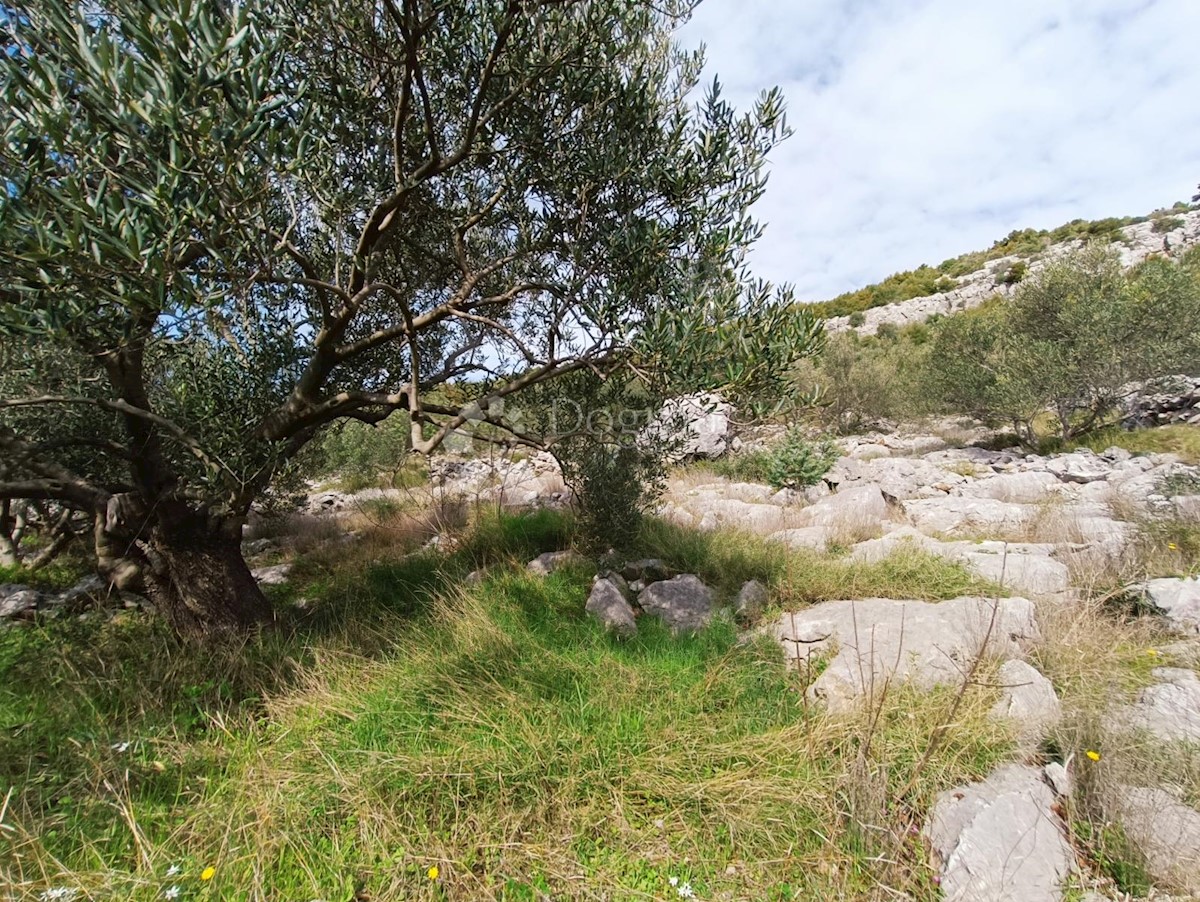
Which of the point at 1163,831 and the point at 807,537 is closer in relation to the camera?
the point at 1163,831

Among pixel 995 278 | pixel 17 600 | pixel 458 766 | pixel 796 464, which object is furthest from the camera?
pixel 995 278

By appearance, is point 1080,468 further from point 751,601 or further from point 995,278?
point 995,278

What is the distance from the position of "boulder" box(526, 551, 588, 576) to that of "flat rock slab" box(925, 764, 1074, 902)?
158 inches

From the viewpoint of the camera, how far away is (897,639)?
4180 millimetres

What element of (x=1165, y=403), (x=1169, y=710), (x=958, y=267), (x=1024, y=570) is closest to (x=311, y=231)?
(x=1169, y=710)

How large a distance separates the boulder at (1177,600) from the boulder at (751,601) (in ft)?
10.6

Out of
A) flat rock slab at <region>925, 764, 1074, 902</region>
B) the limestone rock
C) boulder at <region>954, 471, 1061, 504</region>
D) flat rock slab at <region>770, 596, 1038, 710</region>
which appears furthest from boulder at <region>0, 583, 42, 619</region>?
boulder at <region>954, 471, 1061, 504</region>

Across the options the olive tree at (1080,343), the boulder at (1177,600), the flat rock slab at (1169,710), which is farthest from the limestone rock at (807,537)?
the olive tree at (1080,343)

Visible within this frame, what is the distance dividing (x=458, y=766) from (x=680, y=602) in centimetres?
286

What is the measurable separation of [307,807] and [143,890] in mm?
669

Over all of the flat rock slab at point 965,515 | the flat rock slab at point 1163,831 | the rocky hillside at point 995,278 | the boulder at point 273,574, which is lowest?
the flat rock slab at point 965,515

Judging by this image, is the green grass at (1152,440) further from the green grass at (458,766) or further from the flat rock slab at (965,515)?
the green grass at (458,766)

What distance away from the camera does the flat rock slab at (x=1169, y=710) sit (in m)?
3.00

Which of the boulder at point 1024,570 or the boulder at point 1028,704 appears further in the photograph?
the boulder at point 1024,570
